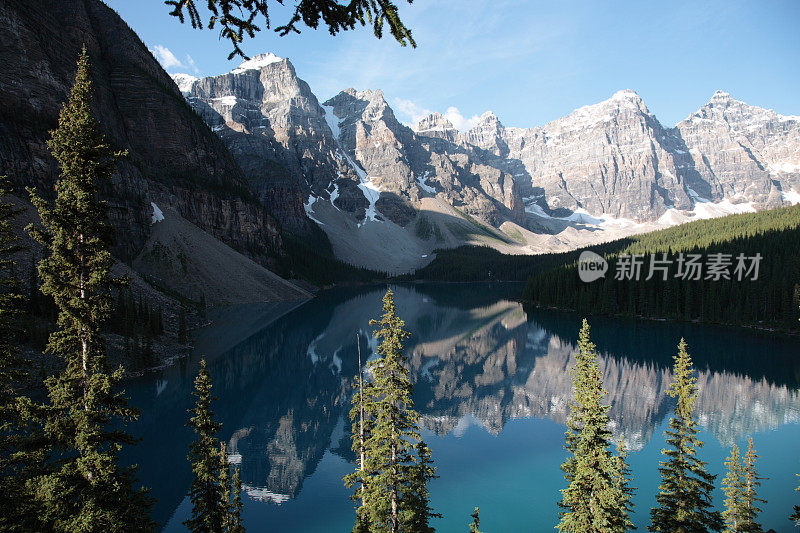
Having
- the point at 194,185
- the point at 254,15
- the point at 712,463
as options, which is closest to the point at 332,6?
the point at 254,15

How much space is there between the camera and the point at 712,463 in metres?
27.9

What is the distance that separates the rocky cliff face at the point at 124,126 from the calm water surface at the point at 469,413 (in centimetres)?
4022

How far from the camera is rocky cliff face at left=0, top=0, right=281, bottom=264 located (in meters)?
75.5

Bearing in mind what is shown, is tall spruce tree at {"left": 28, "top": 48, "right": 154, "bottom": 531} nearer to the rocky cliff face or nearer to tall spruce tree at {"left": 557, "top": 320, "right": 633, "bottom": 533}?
tall spruce tree at {"left": 557, "top": 320, "right": 633, "bottom": 533}

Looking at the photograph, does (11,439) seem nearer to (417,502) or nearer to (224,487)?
(224,487)

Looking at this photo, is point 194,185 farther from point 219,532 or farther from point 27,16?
point 219,532

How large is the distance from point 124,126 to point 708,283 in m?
151

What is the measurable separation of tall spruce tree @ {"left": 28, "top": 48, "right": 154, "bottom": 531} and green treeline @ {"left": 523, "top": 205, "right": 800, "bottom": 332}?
90056mm

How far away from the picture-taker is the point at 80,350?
1083 centimetres

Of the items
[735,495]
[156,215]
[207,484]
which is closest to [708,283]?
[735,495]

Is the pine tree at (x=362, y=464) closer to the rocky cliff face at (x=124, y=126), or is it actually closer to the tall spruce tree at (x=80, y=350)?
the tall spruce tree at (x=80, y=350)

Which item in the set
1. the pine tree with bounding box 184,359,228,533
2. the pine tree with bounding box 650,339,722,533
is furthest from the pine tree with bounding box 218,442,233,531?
the pine tree with bounding box 650,339,722,533

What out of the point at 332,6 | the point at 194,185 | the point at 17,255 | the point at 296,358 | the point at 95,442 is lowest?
the point at 296,358

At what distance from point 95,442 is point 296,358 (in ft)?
162
